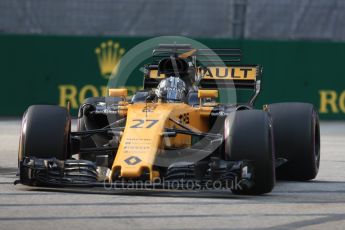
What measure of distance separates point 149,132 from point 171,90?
56.2 inches

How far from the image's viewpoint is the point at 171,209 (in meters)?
9.52

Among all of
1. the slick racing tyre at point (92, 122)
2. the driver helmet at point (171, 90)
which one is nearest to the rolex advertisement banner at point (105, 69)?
the slick racing tyre at point (92, 122)

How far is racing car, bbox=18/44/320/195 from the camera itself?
1061 centimetres

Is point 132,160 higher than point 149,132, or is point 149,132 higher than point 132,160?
point 149,132

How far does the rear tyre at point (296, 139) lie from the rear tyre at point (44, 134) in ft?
8.78

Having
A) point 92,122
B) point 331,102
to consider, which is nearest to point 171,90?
point 92,122

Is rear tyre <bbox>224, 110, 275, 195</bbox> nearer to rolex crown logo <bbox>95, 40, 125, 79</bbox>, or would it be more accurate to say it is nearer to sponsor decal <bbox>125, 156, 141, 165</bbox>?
sponsor decal <bbox>125, 156, 141, 165</bbox>

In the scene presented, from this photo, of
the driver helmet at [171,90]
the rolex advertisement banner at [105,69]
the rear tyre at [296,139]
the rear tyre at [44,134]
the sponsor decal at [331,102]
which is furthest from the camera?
the sponsor decal at [331,102]

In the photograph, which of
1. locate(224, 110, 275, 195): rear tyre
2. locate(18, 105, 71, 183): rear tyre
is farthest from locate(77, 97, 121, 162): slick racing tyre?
locate(224, 110, 275, 195): rear tyre

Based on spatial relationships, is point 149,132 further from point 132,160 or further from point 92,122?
point 92,122

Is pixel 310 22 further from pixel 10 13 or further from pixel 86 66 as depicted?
pixel 10 13

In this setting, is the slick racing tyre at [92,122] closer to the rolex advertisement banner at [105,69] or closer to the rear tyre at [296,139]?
the rear tyre at [296,139]

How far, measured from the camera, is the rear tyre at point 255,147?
34.9 ft

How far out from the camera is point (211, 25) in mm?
24453
